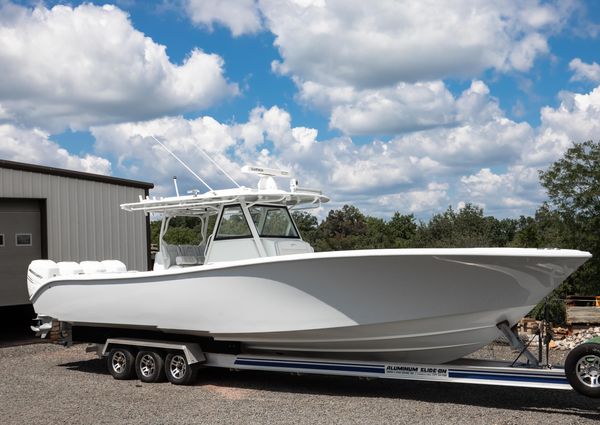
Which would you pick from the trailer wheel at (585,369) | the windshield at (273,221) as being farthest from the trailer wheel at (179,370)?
the trailer wheel at (585,369)

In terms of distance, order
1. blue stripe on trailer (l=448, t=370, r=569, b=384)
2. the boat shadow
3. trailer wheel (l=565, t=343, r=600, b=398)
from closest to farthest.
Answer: trailer wheel (l=565, t=343, r=600, b=398)
blue stripe on trailer (l=448, t=370, r=569, b=384)
the boat shadow

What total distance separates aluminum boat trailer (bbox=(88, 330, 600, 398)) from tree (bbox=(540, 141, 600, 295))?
514 inches

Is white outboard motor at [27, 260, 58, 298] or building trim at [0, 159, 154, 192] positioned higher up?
building trim at [0, 159, 154, 192]

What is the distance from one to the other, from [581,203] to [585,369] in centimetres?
1468

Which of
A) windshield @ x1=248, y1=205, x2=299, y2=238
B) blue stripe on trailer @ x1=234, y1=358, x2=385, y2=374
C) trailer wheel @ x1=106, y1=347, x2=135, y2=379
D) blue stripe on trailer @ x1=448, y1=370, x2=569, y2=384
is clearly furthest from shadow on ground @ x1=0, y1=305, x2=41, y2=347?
blue stripe on trailer @ x1=448, y1=370, x2=569, y2=384

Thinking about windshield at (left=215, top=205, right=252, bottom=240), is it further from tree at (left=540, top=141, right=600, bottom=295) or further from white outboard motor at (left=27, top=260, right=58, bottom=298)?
tree at (left=540, top=141, right=600, bottom=295)

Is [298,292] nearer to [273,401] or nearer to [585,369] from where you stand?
[273,401]

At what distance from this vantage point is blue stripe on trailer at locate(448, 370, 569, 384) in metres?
6.79

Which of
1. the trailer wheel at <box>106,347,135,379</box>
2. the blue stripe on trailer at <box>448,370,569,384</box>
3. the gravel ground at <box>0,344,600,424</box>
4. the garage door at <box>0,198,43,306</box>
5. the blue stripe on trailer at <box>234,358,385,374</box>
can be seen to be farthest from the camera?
the garage door at <box>0,198,43,306</box>

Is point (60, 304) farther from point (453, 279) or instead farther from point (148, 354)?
point (453, 279)

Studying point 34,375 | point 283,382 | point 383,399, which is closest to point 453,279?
point 383,399

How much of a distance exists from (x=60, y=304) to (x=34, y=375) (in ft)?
3.87

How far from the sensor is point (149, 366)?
9.38 metres

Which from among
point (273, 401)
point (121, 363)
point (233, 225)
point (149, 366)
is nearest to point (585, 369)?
point (273, 401)
